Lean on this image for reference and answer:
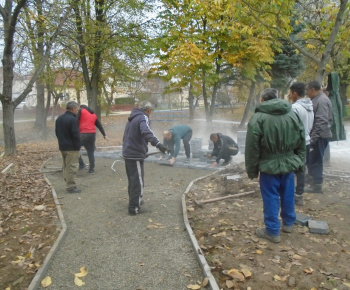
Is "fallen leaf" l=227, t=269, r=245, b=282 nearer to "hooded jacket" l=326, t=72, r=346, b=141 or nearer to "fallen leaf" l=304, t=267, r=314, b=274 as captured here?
"fallen leaf" l=304, t=267, r=314, b=274

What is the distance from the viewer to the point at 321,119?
5.58 metres

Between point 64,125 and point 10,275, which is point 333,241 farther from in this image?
point 64,125

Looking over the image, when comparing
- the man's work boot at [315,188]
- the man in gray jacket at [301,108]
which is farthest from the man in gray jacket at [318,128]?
the man in gray jacket at [301,108]

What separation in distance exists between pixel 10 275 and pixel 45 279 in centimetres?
48

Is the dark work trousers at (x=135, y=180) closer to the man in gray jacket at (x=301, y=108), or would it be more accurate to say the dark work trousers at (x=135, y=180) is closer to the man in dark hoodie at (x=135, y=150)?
the man in dark hoodie at (x=135, y=150)

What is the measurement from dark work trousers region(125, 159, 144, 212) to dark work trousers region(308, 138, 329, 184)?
3.16 m

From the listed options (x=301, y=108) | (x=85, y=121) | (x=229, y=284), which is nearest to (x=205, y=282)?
(x=229, y=284)

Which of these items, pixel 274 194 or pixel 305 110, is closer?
pixel 274 194

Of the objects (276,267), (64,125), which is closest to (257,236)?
(276,267)

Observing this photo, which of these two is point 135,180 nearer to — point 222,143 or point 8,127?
point 222,143

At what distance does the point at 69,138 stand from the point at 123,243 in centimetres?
303

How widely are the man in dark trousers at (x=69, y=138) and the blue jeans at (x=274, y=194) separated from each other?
13.3 feet

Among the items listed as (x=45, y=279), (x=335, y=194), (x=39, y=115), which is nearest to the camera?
(x=45, y=279)

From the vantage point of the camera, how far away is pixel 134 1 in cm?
1285
